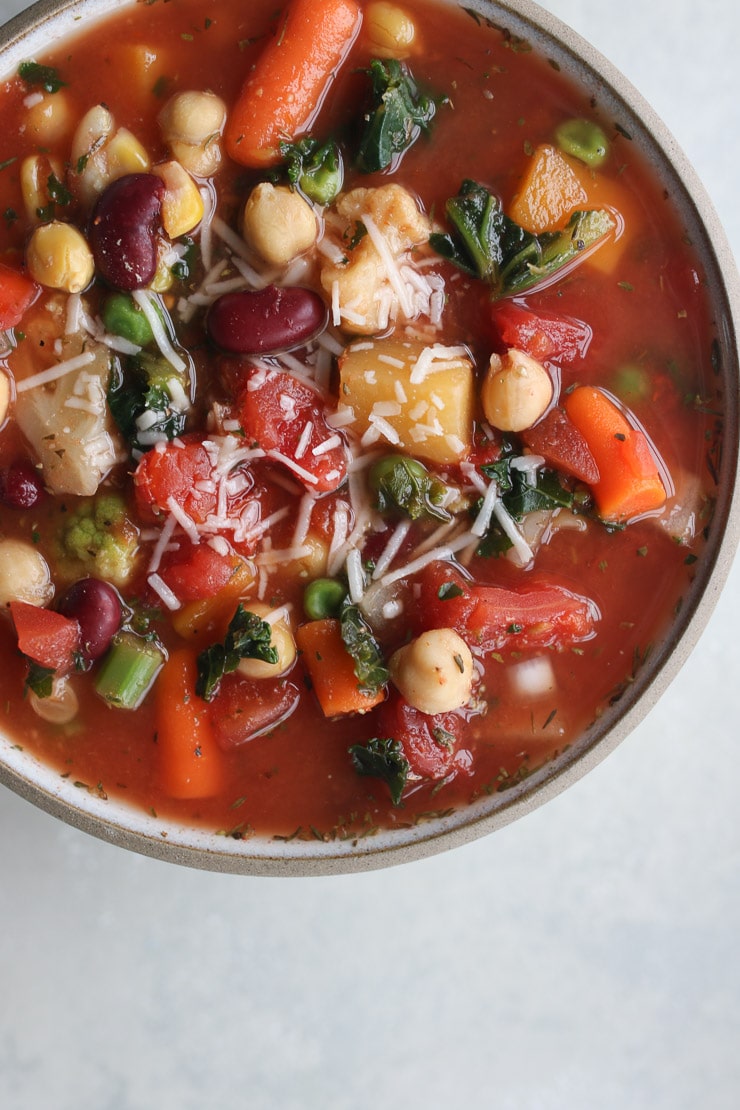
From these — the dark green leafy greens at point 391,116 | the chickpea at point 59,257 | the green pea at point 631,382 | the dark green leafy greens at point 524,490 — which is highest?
the dark green leafy greens at point 391,116

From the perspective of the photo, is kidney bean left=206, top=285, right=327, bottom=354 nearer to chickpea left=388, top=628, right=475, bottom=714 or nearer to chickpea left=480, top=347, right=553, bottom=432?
chickpea left=480, top=347, right=553, bottom=432

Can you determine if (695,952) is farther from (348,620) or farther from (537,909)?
(348,620)

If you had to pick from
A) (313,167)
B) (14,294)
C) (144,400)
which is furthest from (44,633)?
(313,167)

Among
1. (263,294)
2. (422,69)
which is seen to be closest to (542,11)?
(422,69)

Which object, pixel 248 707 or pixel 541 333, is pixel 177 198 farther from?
pixel 248 707

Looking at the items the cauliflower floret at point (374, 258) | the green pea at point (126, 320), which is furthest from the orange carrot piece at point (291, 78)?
the green pea at point (126, 320)

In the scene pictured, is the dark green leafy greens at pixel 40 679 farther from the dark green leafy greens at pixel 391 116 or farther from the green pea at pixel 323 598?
the dark green leafy greens at pixel 391 116
